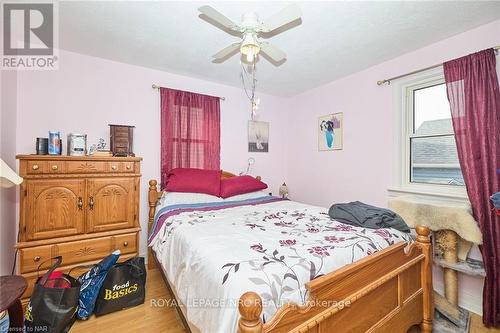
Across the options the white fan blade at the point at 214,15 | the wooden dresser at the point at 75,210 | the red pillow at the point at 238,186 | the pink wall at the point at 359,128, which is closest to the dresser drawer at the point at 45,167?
the wooden dresser at the point at 75,210

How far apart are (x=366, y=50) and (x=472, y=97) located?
1.06 meters

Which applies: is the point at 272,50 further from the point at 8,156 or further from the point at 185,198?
the point at 8,156

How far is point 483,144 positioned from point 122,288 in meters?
3.31

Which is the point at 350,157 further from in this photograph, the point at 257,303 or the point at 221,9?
the point at 257,303

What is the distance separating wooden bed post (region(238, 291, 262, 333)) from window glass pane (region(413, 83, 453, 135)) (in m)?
2.63

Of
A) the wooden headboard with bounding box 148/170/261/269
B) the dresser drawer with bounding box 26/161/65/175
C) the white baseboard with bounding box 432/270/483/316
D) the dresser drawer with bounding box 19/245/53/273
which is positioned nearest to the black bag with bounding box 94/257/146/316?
the dresser drawer with bounding box 19/245/53/273

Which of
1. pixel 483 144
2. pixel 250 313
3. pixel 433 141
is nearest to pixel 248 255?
pixel 250 313

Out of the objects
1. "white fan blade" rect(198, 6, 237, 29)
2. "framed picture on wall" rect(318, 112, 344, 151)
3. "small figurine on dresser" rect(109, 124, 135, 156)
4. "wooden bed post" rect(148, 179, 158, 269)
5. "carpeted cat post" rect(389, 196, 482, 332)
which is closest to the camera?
"white fan blade" rect(198, 6, 237, 29)

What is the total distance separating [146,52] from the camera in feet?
8.22

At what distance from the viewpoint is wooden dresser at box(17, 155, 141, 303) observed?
6.35ft

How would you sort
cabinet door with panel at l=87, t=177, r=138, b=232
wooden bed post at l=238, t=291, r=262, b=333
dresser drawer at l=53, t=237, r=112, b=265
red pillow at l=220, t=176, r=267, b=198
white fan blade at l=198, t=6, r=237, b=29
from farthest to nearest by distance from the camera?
red pillow at l=220, t=176, r=267, b=198
cabinet door with panel at l=87, t=177, r=138, b=232
dresser drawer at l=53, t=237, r=112, b=265
white fan blade at l=198, t=6, r=237, b=29
wooden bed post at l=238, t=291, r=262, b=333

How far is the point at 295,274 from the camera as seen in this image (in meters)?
1.07

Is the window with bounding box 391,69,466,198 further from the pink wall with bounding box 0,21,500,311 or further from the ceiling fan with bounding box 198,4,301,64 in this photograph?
the ceiling fan with bounding box 198,4,301,64

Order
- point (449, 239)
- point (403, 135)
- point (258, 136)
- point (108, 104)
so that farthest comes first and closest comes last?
point (258, 136), point (108, 104), point (403, 135), point (449, 239)
